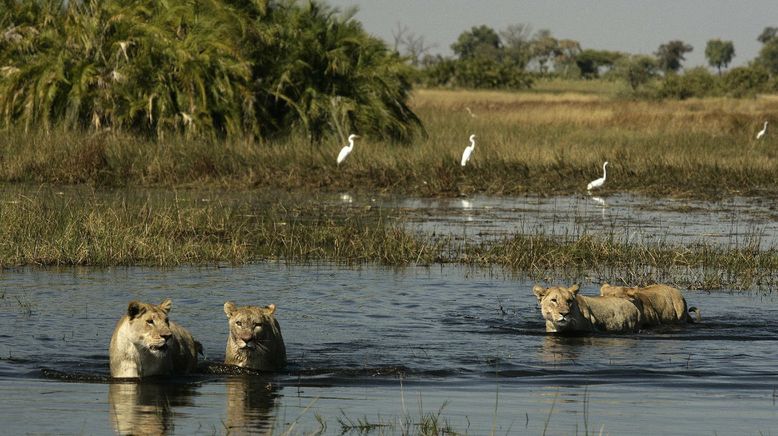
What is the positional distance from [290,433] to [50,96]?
23.5 metres

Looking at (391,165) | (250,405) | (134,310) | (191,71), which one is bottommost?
(250,405)

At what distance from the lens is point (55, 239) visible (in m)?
16.2

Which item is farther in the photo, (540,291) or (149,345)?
(540,291)

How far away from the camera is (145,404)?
345 inches

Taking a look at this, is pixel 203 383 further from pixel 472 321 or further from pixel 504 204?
pixel 504 204

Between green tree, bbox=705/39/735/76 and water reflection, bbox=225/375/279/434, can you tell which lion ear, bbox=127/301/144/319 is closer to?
water reflection, bbox=225/375/279/434

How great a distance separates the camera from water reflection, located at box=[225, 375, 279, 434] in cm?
811

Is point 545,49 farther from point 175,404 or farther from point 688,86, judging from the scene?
point 175,404

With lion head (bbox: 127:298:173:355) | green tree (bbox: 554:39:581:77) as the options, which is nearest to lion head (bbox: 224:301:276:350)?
lion head (bbox: 127:298:173:355)

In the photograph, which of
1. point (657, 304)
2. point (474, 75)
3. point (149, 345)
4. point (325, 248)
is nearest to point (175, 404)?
point (149, 345)

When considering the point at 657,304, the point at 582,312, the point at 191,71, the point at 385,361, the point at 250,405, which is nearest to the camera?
the point at 250,405

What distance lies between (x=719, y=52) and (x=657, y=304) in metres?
137

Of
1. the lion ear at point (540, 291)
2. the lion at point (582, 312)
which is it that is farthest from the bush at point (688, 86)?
the lion ear at point (540, 291)

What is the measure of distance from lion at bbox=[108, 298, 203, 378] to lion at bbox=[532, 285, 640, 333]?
3.38 m
